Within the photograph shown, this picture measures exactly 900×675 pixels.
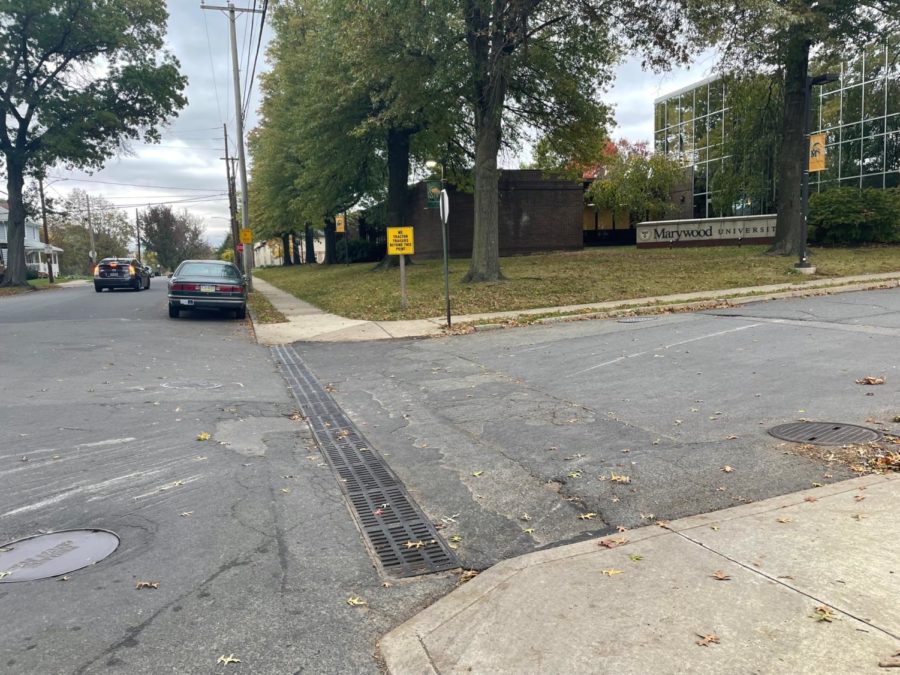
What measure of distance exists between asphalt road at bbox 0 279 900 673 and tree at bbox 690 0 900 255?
10161 millimetres

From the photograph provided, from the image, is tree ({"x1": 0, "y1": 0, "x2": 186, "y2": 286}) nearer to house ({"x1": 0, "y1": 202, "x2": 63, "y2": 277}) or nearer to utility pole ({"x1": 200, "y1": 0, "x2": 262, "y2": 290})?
utility pole ({"x1": 200, "y1": 0, "x2": 262, "y2": 290})

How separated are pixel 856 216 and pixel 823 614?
28278 millimetres

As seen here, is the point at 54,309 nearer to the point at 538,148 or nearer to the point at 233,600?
the point at 538,148

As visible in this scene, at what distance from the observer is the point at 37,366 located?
9859mm

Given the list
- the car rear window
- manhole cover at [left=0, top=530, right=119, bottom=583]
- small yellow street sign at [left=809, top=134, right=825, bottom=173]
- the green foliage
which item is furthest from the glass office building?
manhole cover at [left=0, top=530, right=119, bottom=583]

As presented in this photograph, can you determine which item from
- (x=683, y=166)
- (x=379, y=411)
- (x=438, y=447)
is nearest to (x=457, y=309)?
(x=379, y=411)

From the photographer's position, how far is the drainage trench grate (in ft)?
12.5

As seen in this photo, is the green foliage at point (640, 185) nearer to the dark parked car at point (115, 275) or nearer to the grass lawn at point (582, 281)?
the grass lawn at point (582, 281)

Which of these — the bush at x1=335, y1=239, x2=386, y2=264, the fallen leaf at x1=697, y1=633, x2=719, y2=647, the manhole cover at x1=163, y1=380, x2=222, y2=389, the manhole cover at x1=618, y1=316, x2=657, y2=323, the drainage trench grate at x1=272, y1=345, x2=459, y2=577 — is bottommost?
→ the drainage trench grate at x1=272, y1=345, x2=459, y2=577

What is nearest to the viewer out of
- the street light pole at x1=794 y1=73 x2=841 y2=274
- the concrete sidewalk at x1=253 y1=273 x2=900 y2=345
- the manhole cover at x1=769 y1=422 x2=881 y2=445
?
the manhole cover at x1=769 y1=422 x2=881 y2=445

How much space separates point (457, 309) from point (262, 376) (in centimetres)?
728

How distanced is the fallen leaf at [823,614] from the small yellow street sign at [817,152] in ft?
60.5

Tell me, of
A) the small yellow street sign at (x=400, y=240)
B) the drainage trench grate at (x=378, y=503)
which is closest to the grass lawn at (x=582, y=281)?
the small yellow street sign at (x=400, y=240)

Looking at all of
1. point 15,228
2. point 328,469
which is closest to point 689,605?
point 328,469
